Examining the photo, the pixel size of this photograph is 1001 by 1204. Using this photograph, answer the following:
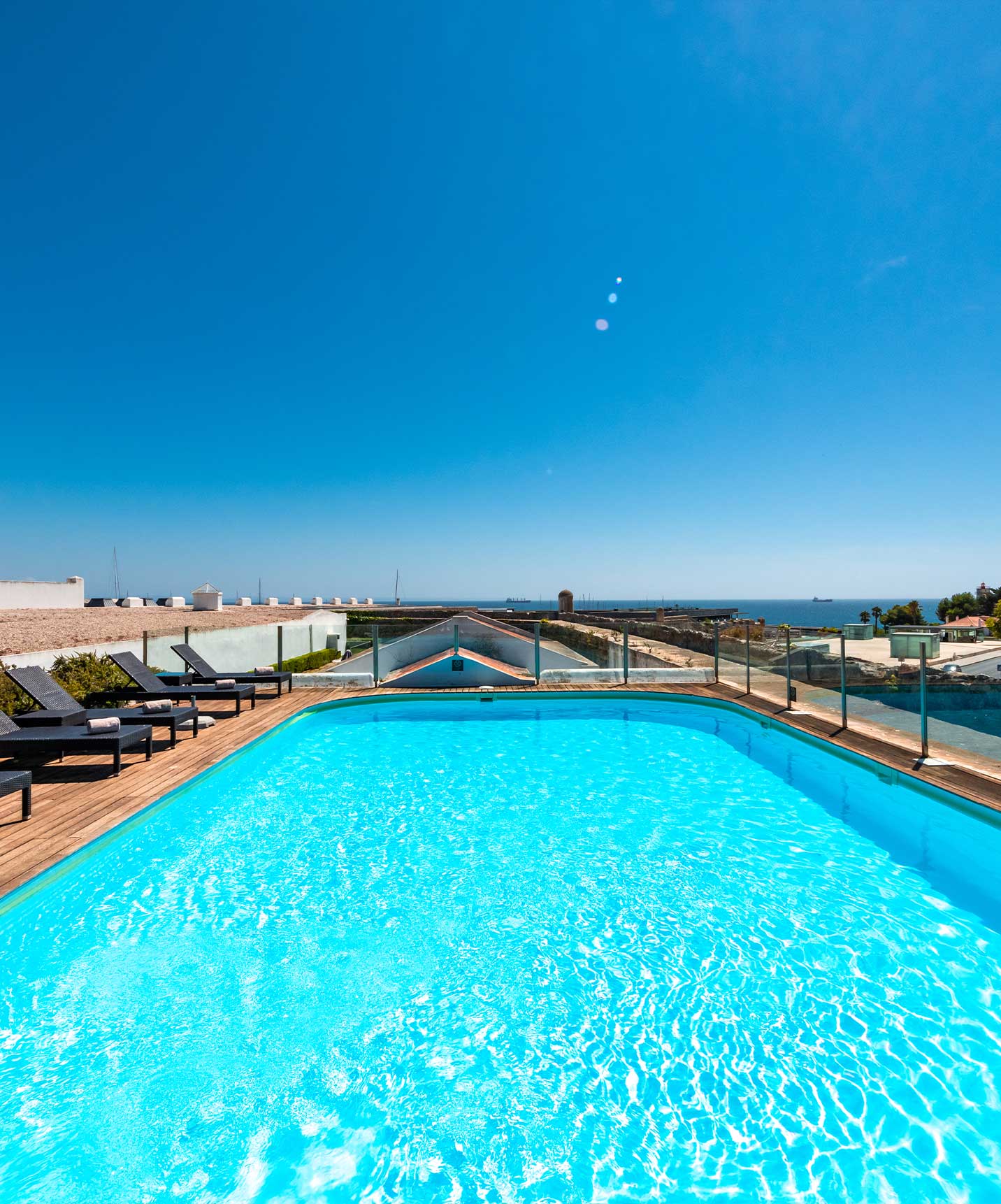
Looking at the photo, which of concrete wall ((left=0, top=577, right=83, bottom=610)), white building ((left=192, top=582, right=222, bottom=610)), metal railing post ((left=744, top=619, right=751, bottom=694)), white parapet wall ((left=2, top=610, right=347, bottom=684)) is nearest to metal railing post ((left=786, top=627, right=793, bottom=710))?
metal railing post ((left=744, top=619, right=751, bottom=694))

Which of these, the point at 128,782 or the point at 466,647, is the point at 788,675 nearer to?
the point at 466,647

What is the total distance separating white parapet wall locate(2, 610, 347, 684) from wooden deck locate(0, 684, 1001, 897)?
211 cm

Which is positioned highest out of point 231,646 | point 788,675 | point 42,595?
point 42,595

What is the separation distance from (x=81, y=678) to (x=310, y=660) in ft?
16.7

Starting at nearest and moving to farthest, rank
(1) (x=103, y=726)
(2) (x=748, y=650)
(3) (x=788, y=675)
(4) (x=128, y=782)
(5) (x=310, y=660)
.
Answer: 1. (4) (x=128, y=782)
2. (1) (x=103, y=726)
3. (3) (x=788, y=675)
4. (2) (x=748, y=650)
5. (5) (x=310, y=660)

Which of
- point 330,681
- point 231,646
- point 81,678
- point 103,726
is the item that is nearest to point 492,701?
point 330,681

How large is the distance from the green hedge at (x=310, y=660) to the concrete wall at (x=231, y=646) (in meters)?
0.13

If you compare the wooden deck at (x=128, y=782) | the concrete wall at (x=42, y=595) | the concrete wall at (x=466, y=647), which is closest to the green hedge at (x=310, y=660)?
the concrete wall at (x=466, y=647)

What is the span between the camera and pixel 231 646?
1137cm

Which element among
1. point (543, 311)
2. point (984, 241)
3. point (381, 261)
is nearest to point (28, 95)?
point (381, 261)

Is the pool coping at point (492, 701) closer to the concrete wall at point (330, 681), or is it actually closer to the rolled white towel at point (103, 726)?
the concrete wall at point (330, 681)

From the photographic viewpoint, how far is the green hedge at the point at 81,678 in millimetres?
6848

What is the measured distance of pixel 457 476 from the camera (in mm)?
25969

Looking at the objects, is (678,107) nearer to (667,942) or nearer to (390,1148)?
(667,942)
